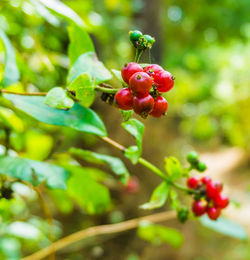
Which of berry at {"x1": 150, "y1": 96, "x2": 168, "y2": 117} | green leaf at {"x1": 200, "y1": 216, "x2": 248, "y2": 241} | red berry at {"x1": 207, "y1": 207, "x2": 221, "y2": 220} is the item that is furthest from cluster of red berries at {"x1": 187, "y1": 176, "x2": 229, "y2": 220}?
berry at {"x1": 150, "y1": 96, "x2": 168, "y2": 117}

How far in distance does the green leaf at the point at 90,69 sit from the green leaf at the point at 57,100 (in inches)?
2.6

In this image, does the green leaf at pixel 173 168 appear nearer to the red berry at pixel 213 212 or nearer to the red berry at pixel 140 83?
the red berry at pixel 213 212

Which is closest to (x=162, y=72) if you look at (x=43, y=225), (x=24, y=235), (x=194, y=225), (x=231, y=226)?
(x=231, y=226)

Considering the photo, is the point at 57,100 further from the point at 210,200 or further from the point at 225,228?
the point at 225,228

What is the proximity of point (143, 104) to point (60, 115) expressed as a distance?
185mm

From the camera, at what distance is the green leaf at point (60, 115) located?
0.50 m

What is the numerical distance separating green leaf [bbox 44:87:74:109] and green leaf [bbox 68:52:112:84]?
0.07m

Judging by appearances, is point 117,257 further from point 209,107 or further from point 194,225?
point 209,107

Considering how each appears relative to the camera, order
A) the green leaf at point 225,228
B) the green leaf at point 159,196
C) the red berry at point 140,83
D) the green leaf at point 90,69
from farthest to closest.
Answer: the green leaf at point 225,228 → the green leaf at point 159,196 → the green leaf at point 90,69 → the red berry at point 140,83

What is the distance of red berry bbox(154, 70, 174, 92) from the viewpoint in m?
0.41

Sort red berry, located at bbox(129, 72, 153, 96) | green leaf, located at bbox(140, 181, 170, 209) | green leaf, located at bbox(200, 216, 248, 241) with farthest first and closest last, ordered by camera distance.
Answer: green leaf, located at bbox(200, 216, 248, 241) < green leaf, located at bbox(140, 181, 170, 209) < red berry, located at bbox(129, 72, 153, 96)

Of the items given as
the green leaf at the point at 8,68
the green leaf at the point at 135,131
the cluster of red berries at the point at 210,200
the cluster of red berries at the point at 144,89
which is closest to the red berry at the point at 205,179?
the cluster of red berries at the point at 210,200

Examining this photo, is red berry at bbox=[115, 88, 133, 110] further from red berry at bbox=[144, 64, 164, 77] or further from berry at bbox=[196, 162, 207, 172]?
berry at bbox=[196, 162, 207, 172]

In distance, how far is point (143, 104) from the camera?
0.39 m
